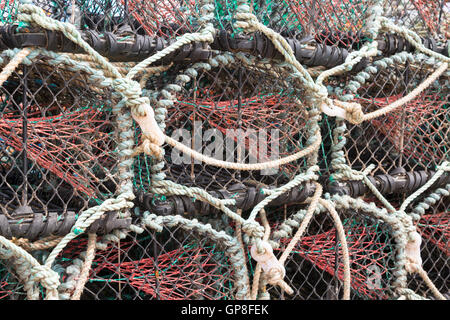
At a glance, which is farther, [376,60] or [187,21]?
[376,60]

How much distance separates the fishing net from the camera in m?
1.44

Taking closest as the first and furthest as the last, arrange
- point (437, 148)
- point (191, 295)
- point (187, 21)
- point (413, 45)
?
point (187, 21) → point (191, 295) → point (413, 45) → point (437, 148)

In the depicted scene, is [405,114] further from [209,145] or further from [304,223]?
[209,145]

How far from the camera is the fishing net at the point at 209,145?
144 centimetres

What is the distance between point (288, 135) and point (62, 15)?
78cm

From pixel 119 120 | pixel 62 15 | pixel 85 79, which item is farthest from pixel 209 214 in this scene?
pixel 62 15

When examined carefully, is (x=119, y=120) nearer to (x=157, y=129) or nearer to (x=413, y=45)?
(x=157, y=129)

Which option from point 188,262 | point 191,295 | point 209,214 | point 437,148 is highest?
point 437,148

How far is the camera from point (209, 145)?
181 centimetres

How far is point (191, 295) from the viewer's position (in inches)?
67.0

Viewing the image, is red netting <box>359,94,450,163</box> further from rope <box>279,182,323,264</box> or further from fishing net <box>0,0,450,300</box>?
rope <box>279,182,323,264</box>

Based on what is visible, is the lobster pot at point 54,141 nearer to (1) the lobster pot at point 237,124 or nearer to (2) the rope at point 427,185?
(1) the lobster pot at point 237,124

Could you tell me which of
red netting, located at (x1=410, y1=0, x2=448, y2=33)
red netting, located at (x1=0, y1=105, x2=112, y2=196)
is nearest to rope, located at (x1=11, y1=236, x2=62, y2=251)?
red netting, located at (x1=0, y1=105, x2=112, y2=196)

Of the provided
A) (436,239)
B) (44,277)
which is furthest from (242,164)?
(436,239)
